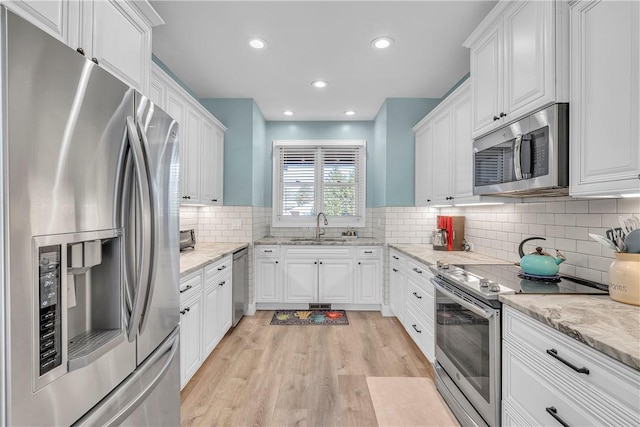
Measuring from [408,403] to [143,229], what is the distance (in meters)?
2.03

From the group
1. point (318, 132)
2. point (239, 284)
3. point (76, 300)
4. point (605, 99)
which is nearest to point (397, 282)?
point (239, 284)

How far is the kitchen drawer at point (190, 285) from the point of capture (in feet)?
6.66

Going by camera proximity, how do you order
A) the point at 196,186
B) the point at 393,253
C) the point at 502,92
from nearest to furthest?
the point at 502,92 → the point at 196,186 → the point at 393,253

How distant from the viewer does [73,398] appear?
89cm

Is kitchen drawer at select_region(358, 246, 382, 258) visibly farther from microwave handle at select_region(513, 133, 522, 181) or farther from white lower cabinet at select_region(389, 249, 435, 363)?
microwave handle at select_region(513, 133, 522, 181)

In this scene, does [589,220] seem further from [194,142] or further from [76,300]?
[194,142]

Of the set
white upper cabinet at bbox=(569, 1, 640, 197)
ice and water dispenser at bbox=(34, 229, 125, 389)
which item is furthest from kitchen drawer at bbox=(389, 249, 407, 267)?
ice and water dispenser at bbox=(34, 229, 125, 389)

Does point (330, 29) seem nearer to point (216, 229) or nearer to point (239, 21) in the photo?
point (239, 21)


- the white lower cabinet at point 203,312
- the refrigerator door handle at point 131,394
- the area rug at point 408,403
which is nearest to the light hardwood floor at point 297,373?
the area rug at point 408,403

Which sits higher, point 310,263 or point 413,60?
point 413,60

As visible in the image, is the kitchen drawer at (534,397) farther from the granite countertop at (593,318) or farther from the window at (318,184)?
the window at (318,184)

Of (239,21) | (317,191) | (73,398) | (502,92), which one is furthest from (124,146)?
(317,191)

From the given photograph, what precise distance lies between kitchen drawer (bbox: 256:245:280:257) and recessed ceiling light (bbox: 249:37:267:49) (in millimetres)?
2316

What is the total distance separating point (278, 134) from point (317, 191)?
1.05 metres
